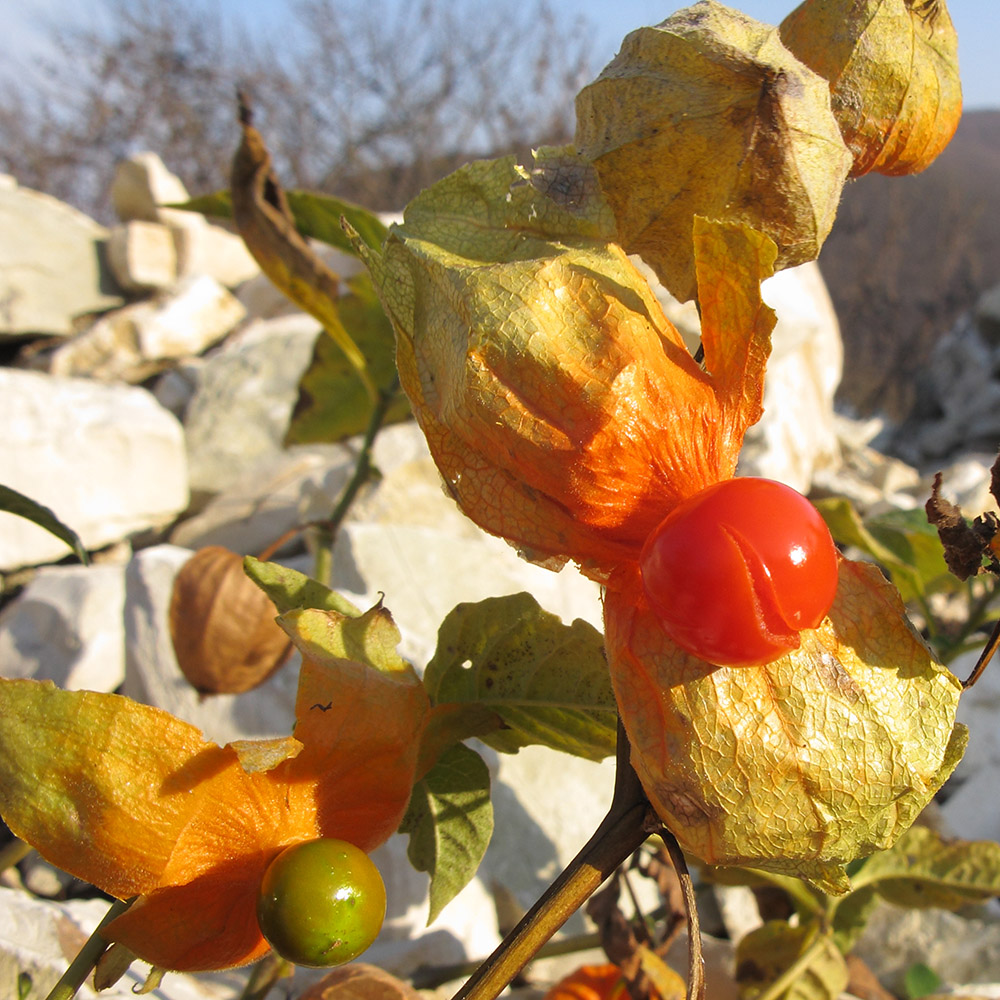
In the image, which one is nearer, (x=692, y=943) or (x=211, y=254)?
(x=692, y=943)

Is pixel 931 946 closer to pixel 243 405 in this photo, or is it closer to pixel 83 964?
pixel 83 964

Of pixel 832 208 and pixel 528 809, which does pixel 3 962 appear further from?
pixel 832 208

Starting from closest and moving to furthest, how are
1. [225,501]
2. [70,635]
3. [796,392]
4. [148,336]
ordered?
1. [70,635]
2. [225,501]
3. [796,392]
4. [148,336]

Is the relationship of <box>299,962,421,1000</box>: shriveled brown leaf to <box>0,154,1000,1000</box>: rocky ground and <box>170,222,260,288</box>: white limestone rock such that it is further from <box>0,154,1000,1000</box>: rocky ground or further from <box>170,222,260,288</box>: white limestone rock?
<box>170,222,260,288</box>: white limestone rock

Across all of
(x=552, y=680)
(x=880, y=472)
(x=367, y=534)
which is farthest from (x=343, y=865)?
(x=880, y=472)

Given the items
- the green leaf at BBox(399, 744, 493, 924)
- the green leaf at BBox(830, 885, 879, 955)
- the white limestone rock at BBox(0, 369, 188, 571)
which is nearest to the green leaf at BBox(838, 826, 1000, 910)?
the green leaf at BBox(830, 885, 879, 955)

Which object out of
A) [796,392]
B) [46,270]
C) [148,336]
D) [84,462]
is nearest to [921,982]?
[796,392]
